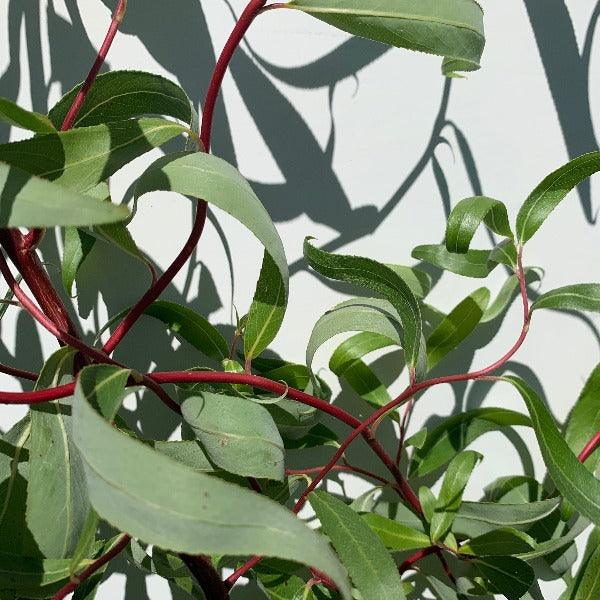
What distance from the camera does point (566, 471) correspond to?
0.50 meters

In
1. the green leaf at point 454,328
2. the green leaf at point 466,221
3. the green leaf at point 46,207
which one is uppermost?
the green leaf at point 46,207

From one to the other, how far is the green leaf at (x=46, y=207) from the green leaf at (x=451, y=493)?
1.19ft

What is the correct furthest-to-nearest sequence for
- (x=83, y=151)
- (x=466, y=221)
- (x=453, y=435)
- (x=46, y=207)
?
(x=453, y=435)
(x=466, y=221)
(x=83, y=151)
(x=46, y=207)

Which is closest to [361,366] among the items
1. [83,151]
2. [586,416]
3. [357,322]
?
[357,322]

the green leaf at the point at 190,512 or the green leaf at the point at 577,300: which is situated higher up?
the green leaf at the point at 577,300

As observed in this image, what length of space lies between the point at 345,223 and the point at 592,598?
33 cm

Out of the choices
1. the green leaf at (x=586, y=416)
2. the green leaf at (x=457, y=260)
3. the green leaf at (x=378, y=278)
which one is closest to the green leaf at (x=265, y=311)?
the green leaf at (x=378, y=278)

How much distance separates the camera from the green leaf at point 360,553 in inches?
19.1

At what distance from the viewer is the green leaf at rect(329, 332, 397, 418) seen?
0.62 meters

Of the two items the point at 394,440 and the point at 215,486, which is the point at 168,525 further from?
the point at 394,440

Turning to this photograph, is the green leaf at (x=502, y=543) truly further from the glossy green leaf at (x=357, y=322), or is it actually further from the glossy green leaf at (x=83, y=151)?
the glossy green leaf at (x=83, y=151)

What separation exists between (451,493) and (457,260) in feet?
0.55

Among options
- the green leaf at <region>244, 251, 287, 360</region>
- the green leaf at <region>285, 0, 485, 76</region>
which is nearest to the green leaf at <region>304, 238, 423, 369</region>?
the green leaf at <region>244, 251, 287, 360</region>

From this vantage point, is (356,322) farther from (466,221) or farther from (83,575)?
(83,575)
